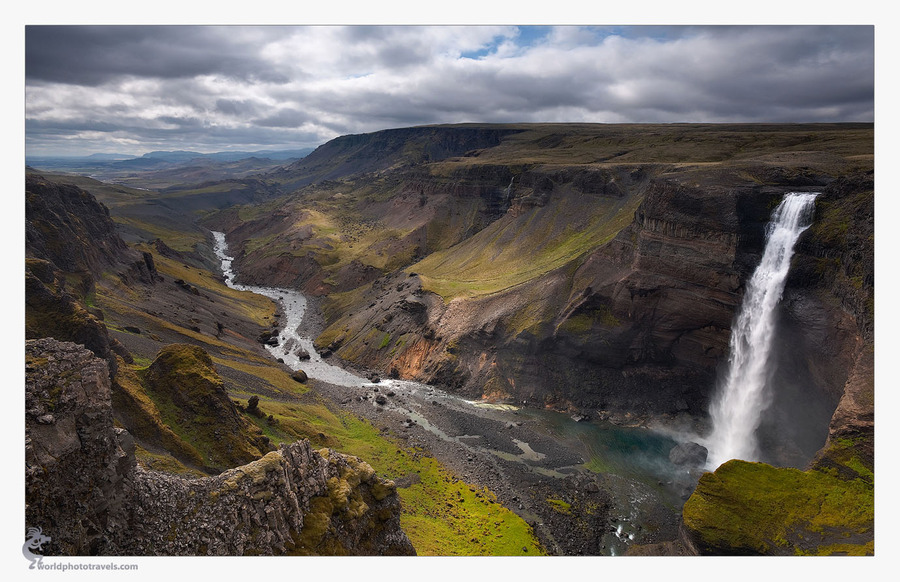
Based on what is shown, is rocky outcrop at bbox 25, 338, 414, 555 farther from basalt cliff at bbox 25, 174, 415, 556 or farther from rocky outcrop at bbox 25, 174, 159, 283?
rocky outcrop at bbox 25, 174, 159, 283

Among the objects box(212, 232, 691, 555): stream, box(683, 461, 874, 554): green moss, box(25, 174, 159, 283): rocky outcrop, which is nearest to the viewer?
box(683, 461, 874, 554): green moss

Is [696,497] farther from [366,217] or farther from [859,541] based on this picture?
[366,217]

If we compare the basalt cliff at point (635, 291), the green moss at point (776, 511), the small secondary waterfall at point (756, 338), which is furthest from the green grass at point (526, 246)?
the green moss at point (776, 511)

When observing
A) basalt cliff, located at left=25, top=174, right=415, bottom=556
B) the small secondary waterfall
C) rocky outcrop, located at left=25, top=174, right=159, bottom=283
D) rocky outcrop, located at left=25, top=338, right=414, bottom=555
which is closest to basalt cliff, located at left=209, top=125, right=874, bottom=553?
the small secondary waterfall

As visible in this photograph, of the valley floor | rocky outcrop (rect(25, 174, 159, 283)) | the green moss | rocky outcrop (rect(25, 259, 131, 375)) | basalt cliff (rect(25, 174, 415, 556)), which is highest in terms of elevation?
rocky outcrop (rect(25, 174, 159, 283))

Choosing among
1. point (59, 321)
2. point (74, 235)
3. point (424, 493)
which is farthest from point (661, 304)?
point (74, 235)
